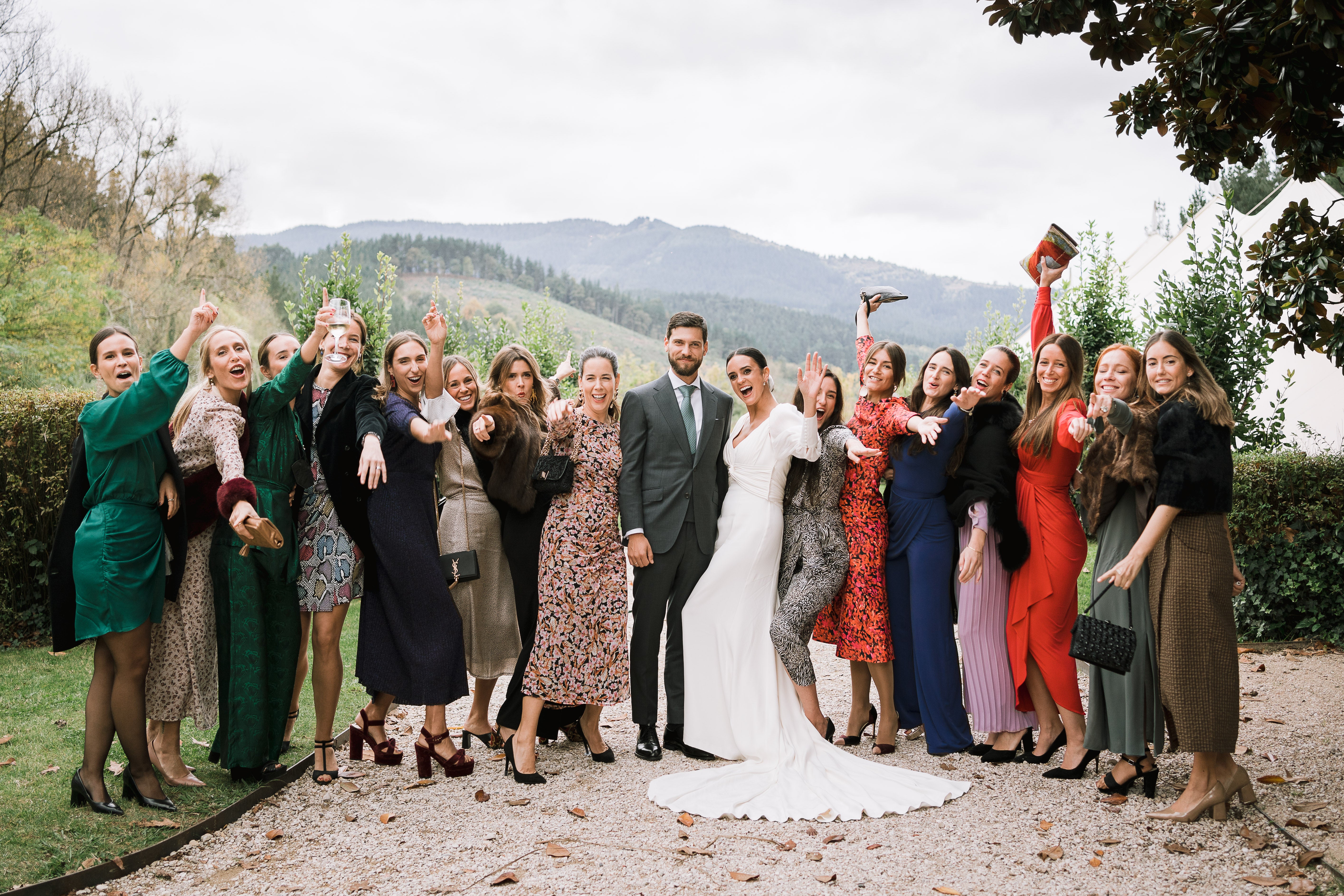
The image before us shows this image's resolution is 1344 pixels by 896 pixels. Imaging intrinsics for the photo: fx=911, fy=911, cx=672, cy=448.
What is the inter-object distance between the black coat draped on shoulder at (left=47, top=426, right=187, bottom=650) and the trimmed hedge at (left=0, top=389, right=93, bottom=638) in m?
4.68

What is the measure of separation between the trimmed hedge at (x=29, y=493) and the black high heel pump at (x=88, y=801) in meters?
4.81

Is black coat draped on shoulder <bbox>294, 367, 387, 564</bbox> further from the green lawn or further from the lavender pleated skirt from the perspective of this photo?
the lavender pleated skirt

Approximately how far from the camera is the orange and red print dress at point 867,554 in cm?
553

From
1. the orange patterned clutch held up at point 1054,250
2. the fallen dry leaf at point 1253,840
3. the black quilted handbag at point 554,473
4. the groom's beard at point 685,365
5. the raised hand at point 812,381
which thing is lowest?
the fallen dry leaf at point 1253,840

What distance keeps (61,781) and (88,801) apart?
0.61m

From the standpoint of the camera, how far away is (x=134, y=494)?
4418 mm

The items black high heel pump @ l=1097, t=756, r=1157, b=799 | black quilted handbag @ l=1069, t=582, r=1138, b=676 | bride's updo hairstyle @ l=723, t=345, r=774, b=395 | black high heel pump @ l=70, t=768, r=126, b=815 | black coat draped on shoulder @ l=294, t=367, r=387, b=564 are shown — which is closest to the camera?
black high heel pump @ l=70, t=768, r=126, b=815

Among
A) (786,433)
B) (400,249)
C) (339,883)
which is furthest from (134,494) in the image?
(400,249)

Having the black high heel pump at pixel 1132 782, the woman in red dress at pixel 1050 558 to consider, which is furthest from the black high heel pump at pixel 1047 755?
the black high heel pump at pixel 1132 782

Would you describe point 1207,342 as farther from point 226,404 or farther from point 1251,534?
point 226,404

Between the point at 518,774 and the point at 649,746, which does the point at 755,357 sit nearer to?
the point at 649,746

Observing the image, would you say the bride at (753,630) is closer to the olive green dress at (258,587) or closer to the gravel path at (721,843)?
the gravel path at (721,843)

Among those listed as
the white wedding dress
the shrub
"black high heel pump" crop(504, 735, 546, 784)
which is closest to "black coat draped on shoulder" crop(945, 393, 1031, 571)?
the white wedding dress

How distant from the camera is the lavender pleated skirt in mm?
5379
